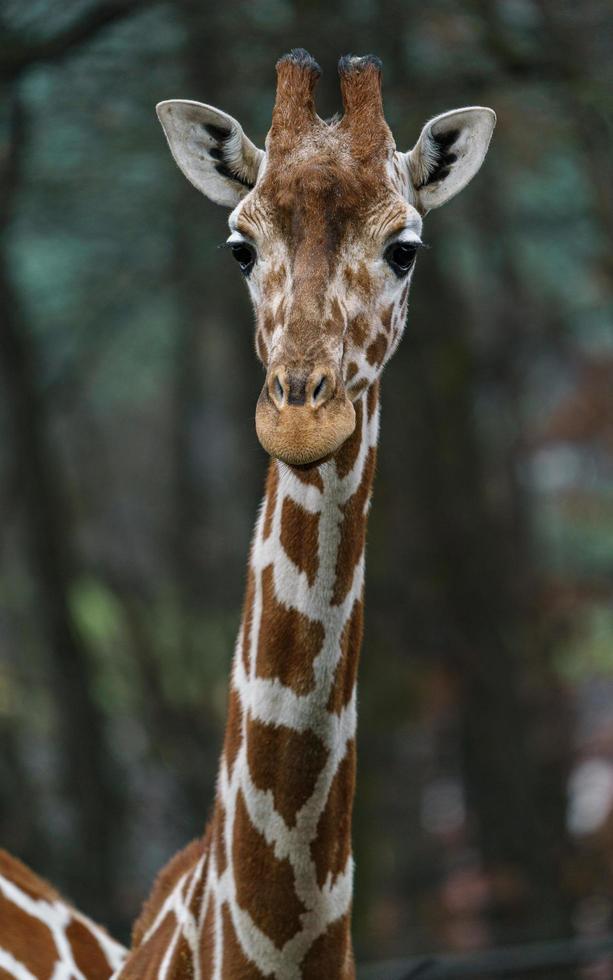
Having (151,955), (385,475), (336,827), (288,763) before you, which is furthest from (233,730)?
(385,475)

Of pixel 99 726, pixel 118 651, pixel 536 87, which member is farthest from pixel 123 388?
pixel 536 87

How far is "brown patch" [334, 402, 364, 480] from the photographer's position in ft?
11.8

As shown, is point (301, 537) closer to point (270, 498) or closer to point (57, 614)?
point (270, 498)

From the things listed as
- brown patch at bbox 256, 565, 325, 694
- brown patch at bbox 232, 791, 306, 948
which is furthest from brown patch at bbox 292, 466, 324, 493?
brown patch at bbox 232, 791, 306, 948

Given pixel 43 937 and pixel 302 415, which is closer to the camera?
pixel 302 415

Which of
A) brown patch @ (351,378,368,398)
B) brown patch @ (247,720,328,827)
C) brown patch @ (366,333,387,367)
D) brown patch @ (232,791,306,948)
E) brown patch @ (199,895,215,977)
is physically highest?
brown patch @ (366,333,387,367)

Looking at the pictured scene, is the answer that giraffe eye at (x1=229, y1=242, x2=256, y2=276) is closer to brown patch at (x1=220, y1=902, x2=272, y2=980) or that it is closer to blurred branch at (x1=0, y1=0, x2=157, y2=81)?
brown patch at (x1=220, y1=902, x2=272, y2=980)

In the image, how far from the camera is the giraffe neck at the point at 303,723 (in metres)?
3.61

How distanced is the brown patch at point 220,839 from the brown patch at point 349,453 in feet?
3.42

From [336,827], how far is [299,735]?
0.96 ft

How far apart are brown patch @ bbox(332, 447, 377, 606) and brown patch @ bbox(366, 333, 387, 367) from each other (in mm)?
315

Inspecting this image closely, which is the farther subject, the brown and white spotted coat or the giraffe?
the brown and white spotted coat

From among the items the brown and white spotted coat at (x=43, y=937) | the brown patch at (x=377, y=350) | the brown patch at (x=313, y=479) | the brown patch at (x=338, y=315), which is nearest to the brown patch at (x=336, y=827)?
the brown patch at (x=313, y=479)

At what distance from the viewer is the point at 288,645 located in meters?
3.63
